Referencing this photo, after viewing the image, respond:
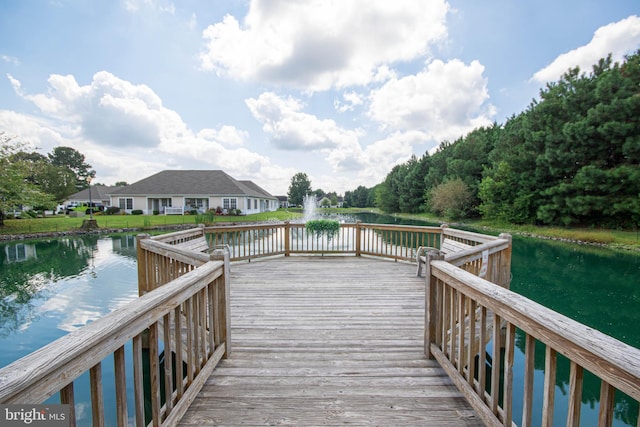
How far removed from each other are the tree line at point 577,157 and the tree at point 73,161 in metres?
65.0

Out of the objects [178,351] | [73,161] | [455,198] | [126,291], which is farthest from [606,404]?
[73,161]

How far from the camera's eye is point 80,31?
954 centimetres

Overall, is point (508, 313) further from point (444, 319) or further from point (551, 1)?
point (551, 1)

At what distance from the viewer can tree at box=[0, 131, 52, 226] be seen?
52.5 feet

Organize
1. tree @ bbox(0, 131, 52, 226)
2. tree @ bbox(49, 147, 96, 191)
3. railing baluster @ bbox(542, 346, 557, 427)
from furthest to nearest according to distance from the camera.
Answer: tree @ bbox(49, 147, 96, 191)
tree @ bbox(0, 131, 52, 226)
railing baluster @ bbox(542, 346, 557, 427)

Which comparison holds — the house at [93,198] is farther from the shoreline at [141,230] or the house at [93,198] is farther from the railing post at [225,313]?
the railing post at [225,313]

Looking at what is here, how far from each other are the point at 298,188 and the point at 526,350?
6259 cm

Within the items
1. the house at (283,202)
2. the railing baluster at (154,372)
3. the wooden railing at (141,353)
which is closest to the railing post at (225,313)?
the wooden railing at (141,353)

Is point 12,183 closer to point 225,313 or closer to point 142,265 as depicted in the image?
point 142,265

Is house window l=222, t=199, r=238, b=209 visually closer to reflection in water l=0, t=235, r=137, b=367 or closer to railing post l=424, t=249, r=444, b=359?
reflection in water l=0, t=235, r=137, b=367

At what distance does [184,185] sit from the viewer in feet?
96.8

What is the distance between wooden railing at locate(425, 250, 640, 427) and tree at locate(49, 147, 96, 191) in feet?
216

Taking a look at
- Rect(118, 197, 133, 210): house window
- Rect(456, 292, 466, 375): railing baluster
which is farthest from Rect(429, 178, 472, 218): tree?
Rect(118, 197, 133, 210): house window

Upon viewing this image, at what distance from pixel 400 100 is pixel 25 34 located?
14734mm
